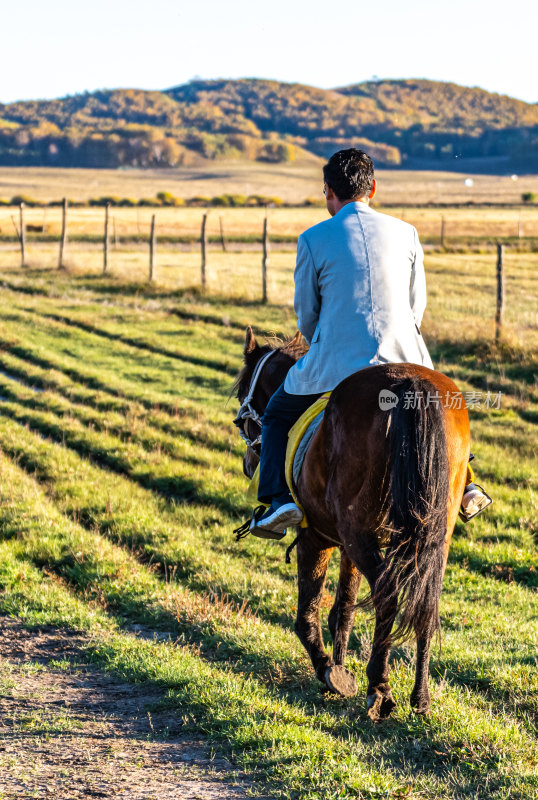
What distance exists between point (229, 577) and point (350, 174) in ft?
13.9

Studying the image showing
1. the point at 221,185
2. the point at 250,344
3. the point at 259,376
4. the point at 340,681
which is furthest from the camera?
the point at 221,185

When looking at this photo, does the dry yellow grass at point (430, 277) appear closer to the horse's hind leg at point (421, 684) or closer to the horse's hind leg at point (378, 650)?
the horse's hind leg at point (421, 684)

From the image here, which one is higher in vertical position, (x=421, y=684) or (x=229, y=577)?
(x=421, y=684)

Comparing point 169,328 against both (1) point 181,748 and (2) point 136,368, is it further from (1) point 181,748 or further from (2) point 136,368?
(1) point 181,748

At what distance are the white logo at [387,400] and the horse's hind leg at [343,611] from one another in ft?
4.64

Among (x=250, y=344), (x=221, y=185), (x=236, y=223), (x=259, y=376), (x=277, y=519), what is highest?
(x=221, y=185)

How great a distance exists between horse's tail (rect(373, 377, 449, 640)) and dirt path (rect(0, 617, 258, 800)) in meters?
1.26

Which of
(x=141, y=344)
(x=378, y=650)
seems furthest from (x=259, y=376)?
(x=141, y=344)

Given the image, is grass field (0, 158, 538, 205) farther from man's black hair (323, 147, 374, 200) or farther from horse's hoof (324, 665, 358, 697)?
horse's hoof (324, 665, 358, 697)

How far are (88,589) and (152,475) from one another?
137 inches

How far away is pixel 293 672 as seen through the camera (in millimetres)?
5566

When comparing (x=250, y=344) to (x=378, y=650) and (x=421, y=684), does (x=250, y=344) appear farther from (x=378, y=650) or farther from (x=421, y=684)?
(x=421, y=684)

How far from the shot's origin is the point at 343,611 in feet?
17.0

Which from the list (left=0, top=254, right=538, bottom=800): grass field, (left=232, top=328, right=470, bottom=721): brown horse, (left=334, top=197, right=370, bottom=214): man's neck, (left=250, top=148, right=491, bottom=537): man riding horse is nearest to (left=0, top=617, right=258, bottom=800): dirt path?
(left=0, top=254, right=538, bottom=800): grass field
